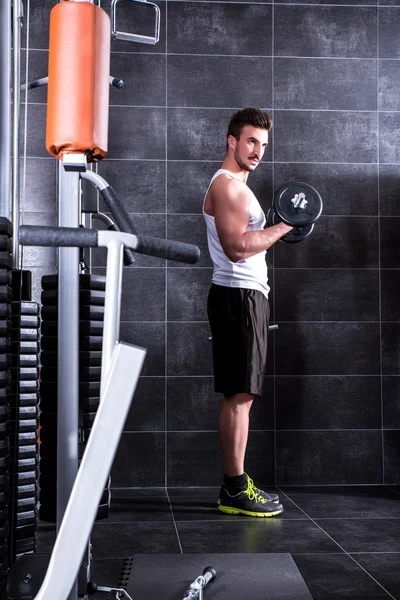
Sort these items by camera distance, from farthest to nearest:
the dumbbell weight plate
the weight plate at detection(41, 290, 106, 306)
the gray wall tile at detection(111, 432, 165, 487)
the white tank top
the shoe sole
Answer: the gray wall tile at detection(111, 432, 165, 487) → the dumbbell weight plate → the white tank top → the shoe sole → the weight plate at detection(41, 290, 106, 306)

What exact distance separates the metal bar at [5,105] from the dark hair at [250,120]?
5.15 feet

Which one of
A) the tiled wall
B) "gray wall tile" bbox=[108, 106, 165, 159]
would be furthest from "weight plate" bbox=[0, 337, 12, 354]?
"gray wall tile" bbox=[108, 106, 165, 159]

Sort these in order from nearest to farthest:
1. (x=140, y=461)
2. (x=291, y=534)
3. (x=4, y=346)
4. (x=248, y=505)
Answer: (x=4, y=346) → (x=291, y=534) → (x=248, y=505) → (x=140, y=461)

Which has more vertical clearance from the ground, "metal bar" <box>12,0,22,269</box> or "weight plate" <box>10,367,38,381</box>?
"metal bar" <box>12,0,22,269</box>

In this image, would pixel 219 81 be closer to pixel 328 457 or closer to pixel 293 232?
pixel 293 232

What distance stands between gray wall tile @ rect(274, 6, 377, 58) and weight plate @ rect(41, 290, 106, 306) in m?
2.57

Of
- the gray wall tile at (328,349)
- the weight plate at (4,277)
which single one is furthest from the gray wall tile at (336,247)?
the weight plate at (4,277)

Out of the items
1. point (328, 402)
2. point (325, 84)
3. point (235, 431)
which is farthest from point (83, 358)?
point (325, 84)

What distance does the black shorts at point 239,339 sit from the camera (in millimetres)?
2869

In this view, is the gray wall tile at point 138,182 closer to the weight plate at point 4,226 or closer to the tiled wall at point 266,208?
the tiled wall at point 266,208

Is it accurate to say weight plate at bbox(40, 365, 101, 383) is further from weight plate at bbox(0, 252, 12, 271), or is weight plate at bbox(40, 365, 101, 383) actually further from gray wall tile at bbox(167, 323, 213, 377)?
gray wall tile at bbox(167, 323, 213, 377)

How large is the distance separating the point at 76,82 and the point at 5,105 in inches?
12.0

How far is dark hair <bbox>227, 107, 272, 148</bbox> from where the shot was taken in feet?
9.61

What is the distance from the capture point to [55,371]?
1.50 m
